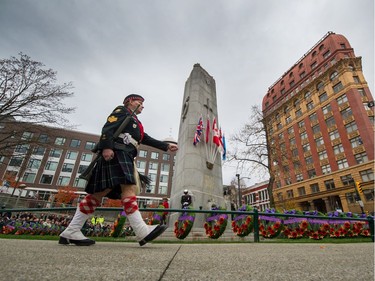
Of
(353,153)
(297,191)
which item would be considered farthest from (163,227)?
(297,191)

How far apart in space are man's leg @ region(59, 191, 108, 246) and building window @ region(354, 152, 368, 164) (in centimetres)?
3734

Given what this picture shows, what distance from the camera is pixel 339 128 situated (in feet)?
108

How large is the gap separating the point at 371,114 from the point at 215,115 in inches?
1200

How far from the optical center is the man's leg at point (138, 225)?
2570 millimetres

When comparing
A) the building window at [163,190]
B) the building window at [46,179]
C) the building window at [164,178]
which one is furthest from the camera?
the building window at [164,178]

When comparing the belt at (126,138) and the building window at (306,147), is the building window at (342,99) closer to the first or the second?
the building window at (306,147)

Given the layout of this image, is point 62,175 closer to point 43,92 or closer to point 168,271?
point 43,92

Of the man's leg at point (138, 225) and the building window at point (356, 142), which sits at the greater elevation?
the building window at point (356, 142)

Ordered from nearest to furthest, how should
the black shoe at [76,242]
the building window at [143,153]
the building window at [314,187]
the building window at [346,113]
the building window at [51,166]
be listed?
1. the black shoe at [76,242]
2. the building window at [346,113]
3. the building window at [314,187]
4. the building window at [51,166]
5. the building window at [143,153]

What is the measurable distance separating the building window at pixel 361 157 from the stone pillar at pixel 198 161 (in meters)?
28.1

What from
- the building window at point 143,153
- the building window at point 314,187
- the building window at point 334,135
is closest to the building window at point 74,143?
the building window at point 143,153

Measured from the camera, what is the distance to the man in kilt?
102 inches

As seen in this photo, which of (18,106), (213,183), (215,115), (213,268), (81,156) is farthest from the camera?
(81,156)

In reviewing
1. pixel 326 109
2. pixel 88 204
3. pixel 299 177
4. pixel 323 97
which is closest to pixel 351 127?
pixel 326 109
